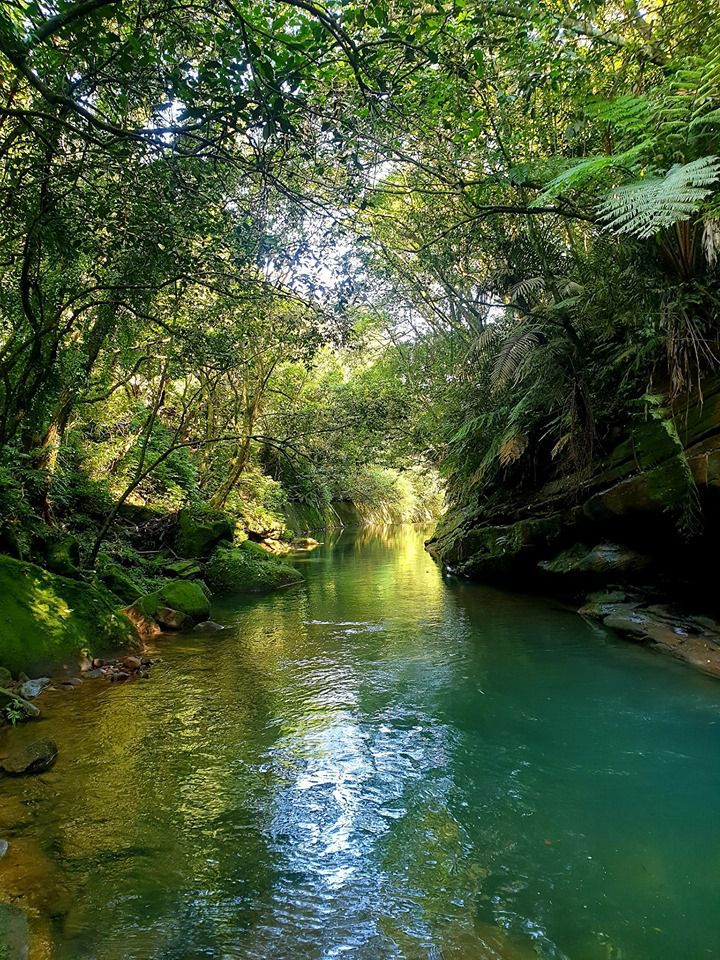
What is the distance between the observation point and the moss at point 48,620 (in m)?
6.32

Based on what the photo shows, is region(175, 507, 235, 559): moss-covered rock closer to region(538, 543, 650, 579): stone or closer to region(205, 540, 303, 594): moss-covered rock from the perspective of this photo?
region(205, 540, 303, 594): moss-covered rock

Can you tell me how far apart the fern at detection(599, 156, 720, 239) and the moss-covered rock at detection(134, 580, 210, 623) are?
26.6 feet

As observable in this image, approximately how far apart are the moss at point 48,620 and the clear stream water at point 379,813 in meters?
0.67

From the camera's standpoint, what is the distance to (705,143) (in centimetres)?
618

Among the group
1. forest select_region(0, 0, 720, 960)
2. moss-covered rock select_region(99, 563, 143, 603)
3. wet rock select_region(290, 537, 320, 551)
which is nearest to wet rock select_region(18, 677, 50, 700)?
forest select_region(0, 0, 720, 960)

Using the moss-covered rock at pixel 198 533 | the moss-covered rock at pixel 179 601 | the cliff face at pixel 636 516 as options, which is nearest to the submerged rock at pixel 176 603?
the moss-covered rock at pixel 179 601

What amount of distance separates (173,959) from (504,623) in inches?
281

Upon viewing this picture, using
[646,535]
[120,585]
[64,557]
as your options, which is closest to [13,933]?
[64,557]

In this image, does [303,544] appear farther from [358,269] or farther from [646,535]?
[646,535]

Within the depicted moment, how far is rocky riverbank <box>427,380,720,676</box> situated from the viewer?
7.02 meters

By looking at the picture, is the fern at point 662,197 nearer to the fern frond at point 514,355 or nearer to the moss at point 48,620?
the fern frond at point 514,355

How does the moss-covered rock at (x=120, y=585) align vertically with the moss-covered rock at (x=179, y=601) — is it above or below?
above

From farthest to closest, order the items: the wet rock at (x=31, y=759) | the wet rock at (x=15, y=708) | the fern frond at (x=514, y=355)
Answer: the fern frond at (x=514, y=355) → the wet rock at (x=15, y=708) → the wet rock at (x=31, y=759)

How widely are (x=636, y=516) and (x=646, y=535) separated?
0.42 meters
